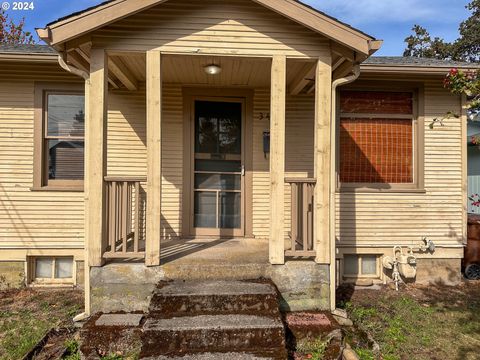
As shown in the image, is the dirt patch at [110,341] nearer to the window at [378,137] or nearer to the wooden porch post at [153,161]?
the wooden porch post at [153,161]

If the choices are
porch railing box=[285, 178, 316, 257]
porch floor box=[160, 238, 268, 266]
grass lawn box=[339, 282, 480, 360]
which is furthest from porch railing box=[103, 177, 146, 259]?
grass lawn box=[339, 282, 480, 360]

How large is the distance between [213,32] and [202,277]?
263 cm

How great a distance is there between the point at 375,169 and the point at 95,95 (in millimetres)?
4041

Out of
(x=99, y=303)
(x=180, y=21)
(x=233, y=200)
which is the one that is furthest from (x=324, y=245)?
(x=180, y=21)

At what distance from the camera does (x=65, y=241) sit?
519 centimetres

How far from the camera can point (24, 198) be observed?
5.15 meters

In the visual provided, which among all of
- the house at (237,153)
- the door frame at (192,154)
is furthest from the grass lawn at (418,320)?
the door frame at (192,154)

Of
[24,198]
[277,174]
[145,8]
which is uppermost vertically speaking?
[145,8]

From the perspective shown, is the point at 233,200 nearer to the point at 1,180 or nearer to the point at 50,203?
the point at 50,203

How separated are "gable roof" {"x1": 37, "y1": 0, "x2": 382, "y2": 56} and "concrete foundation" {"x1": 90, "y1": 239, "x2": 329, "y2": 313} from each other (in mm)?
2351

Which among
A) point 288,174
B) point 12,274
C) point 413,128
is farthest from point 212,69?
point 12,274

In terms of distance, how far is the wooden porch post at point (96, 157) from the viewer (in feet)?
12.2

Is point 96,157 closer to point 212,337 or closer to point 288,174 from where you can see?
point 212,337

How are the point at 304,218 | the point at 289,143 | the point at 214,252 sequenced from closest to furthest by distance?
1. the point at 304,218
2. the point at 214,252
3. the point at 289,143
